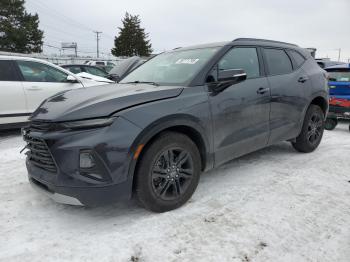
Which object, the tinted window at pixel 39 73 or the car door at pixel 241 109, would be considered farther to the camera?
the tinted window at pixel 39 73

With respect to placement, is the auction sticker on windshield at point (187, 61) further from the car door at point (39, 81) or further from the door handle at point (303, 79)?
the car door at point (39, 81)

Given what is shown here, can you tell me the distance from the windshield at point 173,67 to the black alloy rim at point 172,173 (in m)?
0.82

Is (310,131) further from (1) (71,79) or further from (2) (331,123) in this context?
(1) (71,79)

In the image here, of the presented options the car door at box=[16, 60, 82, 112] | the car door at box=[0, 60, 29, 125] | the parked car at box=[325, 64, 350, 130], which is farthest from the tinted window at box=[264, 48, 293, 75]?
the car door at box=[0, 60, 29, 125]

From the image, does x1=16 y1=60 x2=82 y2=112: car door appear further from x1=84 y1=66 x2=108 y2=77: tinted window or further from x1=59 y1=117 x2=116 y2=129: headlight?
x1=84 y1=66 x2=108 y2=77: tinted window

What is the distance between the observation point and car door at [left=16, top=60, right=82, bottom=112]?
20.7 feet

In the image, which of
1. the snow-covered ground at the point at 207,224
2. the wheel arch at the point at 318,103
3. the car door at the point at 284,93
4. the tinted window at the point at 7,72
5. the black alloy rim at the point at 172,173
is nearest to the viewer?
the snow-covered ground at the point at 207,224

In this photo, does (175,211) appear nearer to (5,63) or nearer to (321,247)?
(321,247)

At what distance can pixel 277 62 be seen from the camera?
442 centimetres

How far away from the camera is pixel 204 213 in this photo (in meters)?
3.02

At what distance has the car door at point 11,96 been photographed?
234 inches

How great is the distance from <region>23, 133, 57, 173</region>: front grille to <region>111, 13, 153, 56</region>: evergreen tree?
49256 mm

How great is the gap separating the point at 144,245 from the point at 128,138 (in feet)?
2.91

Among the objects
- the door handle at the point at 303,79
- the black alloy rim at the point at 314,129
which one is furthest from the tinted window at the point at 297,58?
the black alloy rim at the point at 314,129
